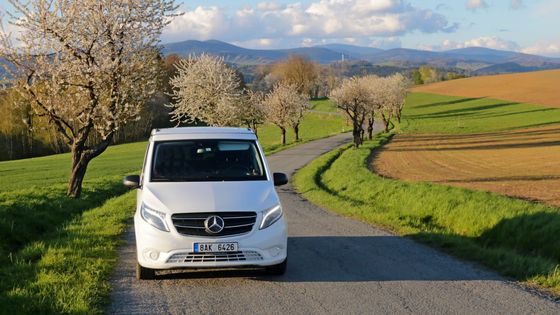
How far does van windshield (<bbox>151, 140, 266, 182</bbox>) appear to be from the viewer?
798 cm

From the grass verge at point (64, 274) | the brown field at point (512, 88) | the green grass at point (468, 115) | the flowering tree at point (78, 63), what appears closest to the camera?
the grass verge at point (64, 274)

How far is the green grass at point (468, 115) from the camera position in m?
81.4

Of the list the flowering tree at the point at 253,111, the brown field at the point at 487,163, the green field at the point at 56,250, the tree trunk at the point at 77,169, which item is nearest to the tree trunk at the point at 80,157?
the tree trunk at the point at 77,169

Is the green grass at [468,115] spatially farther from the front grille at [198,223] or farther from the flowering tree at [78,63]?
the front grille at [198,223]

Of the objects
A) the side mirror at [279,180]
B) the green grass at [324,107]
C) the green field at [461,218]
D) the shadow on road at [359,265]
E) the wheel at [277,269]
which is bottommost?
the green grass at [324,107]

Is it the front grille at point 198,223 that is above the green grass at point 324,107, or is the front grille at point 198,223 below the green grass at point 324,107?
above

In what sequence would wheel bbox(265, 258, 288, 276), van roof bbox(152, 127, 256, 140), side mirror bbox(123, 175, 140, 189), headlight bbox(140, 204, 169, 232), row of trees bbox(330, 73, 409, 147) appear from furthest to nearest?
1. row of trees bbox(330, 73, 409, 147)
2. van roof bbox(152, 127, 256, 140)
3. side mirror bbox(123, 175, 140, 189)
4. wheel bbox(265, 258, 288, 276)
5. headlight bbox(140, 204, 169, 232)

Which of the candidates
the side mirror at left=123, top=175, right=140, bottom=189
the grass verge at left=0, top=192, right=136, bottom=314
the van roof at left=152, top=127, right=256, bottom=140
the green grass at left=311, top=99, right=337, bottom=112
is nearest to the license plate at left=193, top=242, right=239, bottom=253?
the grass verge at left=0, top=192, right=136, bottom=314

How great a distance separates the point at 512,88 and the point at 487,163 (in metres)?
94.4

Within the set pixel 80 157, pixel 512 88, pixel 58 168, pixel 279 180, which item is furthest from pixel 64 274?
pixel 512 88

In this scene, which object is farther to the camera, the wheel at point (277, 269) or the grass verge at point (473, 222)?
the grass verge at point (473, 222)

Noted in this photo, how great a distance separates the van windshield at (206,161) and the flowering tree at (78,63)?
8.99 m

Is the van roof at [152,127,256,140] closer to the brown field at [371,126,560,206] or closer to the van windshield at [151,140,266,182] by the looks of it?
the van windshield at [151,140,266,182]

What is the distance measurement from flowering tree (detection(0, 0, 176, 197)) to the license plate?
35.0ft
